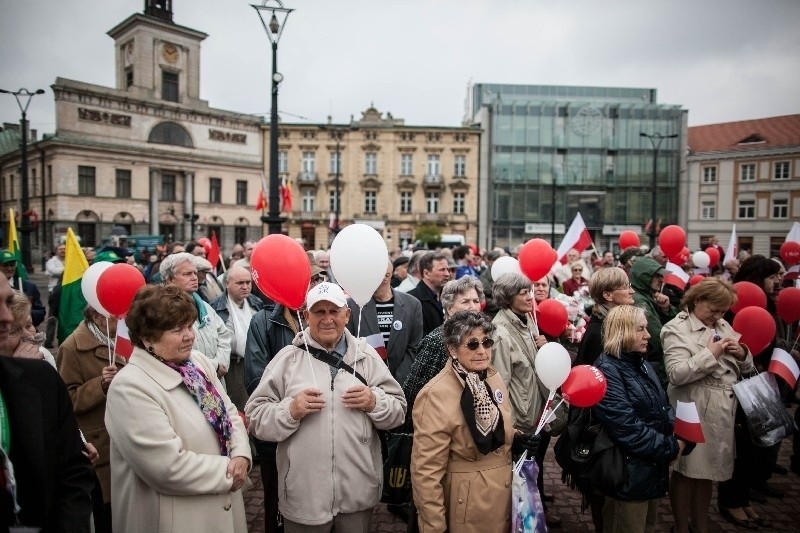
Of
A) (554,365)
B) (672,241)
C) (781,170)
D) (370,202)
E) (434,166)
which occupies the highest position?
(434,166)

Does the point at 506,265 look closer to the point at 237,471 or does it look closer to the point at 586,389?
the point at 586,389

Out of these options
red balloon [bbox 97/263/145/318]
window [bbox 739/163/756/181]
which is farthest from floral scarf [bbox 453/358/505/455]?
window [bbox 739/163/756/181]

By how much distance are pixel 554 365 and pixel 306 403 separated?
155 centimetres

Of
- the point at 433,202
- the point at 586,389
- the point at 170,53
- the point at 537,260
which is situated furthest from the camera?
the point at 433,202

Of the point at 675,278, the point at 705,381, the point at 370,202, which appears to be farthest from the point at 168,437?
the point at 370,202

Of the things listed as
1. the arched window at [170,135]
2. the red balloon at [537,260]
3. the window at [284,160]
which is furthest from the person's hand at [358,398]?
the window at [284,160]

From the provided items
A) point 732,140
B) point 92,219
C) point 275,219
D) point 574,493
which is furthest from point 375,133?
point 574,493

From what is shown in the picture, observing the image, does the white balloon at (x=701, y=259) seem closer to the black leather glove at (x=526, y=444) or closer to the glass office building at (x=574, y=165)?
the black leather glove at (x=526, y=444)

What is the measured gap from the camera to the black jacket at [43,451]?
1803 millimetres

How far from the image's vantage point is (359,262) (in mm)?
3387

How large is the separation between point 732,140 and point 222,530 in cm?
5645

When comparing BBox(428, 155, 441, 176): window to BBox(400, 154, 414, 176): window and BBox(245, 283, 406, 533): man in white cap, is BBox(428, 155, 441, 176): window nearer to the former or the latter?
BBox(400, 154, 414, 176): window

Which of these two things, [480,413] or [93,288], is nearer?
[480,413]

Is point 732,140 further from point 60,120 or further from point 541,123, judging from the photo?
point 60,120
